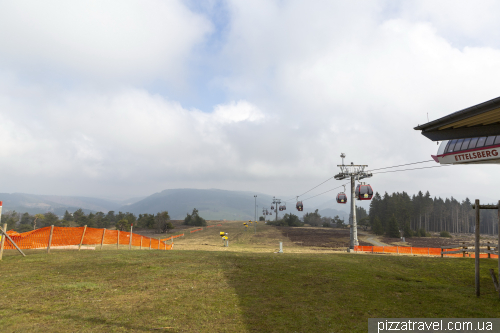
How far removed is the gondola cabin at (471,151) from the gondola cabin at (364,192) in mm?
8222

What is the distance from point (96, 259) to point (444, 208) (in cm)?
14291

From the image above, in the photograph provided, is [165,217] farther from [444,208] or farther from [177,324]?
[444,208]

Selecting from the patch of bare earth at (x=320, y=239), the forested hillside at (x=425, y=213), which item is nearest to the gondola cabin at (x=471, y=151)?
the patch of bare earth at (x=320, y=239)

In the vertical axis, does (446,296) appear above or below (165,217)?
above

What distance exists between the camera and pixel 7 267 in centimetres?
1128

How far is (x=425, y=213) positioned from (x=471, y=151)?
10417 centimetres

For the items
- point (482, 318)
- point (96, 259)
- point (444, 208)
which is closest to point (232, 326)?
point (482, 318)

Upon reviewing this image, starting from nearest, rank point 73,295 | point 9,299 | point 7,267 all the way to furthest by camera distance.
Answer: point 9,299 < point 73,295 < point 7,267
